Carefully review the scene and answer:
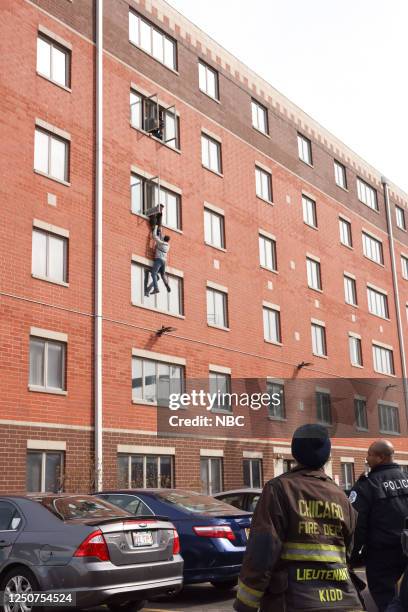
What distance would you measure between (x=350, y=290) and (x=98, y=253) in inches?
720

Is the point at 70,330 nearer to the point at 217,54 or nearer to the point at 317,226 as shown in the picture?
the point at 217,54

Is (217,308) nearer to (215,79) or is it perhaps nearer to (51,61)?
(215,79)

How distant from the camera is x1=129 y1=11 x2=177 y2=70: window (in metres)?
26.4

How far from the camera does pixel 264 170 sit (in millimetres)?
32062

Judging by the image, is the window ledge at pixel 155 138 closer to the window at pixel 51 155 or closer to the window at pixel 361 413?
the window at pixel 51 155

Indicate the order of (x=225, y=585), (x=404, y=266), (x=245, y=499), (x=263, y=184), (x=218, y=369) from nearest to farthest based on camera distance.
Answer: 1. (x=225, y=585)
2. (x=245, y=499)
3. (x=218, y=369)
4. (x=263, y=184)
5. (x=404, y=266)

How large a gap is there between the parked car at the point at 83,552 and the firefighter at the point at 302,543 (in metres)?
4.49

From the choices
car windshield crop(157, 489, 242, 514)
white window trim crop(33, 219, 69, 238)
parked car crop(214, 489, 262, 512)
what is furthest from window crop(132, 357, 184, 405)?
car windshield crop(157, 489, 242, 514)

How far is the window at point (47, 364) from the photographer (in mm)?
20094

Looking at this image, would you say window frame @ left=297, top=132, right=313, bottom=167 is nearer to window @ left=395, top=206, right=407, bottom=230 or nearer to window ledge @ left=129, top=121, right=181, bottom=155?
window ledge @ left=129, top=121, right=181, bottom=155

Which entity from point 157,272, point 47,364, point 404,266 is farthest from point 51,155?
point 404,266

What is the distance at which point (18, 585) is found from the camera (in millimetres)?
8000

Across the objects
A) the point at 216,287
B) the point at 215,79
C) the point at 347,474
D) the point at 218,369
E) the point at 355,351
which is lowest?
the point at 347,474

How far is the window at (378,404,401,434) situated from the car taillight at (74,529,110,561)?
31.7 metres
